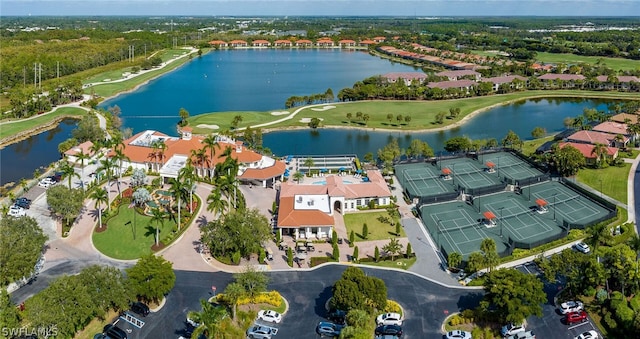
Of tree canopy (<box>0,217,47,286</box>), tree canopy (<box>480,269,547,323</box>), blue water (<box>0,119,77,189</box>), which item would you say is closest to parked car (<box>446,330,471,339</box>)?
tree canopy (<box>480,269,547,323</box>)

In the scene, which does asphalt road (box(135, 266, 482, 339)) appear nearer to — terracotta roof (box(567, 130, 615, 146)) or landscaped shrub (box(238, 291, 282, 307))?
landscaped shrub (box(238, 291, 282, 307))

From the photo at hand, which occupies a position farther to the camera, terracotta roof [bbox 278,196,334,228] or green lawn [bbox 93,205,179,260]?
terracotta roof [bbox 278,196,334,228]

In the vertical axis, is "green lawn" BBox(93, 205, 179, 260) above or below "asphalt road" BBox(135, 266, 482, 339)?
above

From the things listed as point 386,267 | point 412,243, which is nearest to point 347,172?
point 412,243

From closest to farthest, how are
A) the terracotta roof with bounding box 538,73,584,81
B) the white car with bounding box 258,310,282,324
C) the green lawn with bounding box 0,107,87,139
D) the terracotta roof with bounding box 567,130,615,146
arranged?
1. the white car with bounding box 258,310,282,324
2. the terracotta roof with bounding box 567,130,615,146
3. the green lawn with bounding box 0,107,87,139
4. the terracotta roof with bounding box 538,73,584,81

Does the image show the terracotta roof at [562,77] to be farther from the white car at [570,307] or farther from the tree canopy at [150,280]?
the tree canopy at [150,280]
